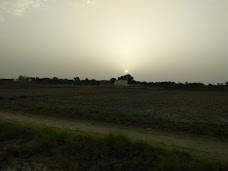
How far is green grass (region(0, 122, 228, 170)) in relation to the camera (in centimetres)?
904

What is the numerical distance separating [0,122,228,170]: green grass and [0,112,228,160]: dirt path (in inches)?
60.6

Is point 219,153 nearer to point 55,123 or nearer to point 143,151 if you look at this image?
point 143,151

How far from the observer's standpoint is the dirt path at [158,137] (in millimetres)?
11180

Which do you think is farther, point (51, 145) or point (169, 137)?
point (169, 137)

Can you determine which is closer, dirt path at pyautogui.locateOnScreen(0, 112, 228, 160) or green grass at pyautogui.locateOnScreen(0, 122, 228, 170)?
green grass at pyautogui.locateOnScreen(0, 122, 228, 170)

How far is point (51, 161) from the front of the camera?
9.66m

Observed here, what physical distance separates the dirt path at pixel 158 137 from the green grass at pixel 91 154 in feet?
5.05

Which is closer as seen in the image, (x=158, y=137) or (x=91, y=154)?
(x=91, y=154)

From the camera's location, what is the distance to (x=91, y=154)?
33.4ft

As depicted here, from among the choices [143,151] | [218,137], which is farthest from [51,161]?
[218,137]

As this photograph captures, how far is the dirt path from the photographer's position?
36.7ft

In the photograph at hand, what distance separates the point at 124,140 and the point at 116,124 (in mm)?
5674

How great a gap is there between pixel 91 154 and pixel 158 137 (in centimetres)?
471

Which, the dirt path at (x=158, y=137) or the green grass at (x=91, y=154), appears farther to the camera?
the dirt path at (x=158, y=137)
